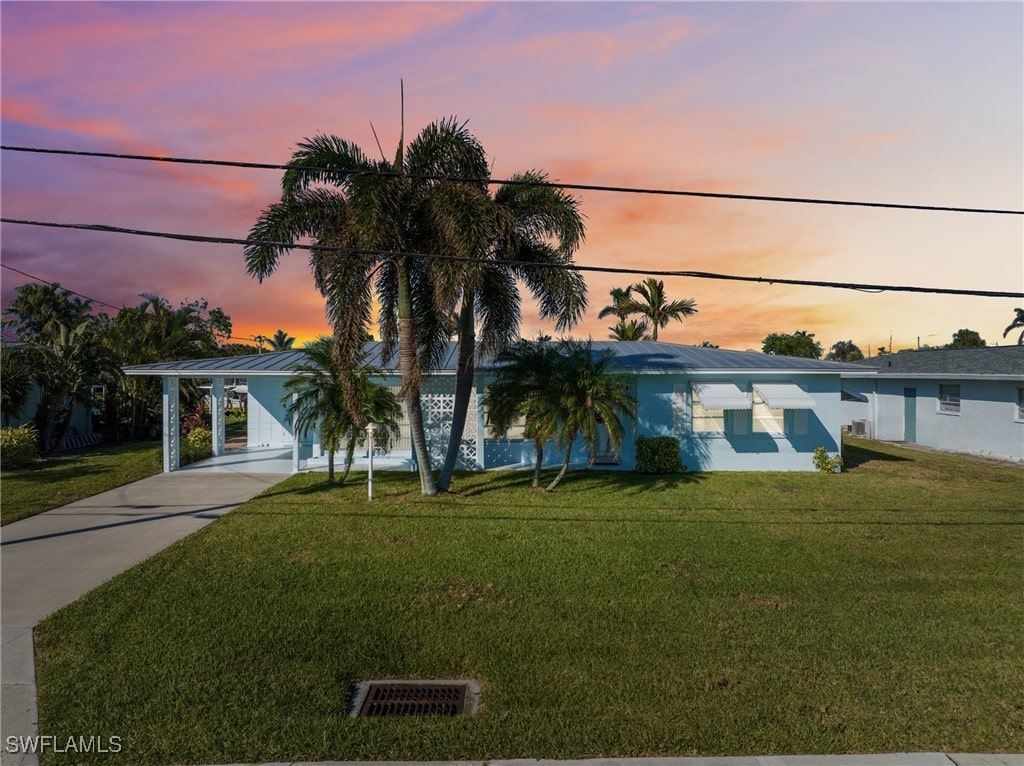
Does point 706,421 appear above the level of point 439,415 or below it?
below

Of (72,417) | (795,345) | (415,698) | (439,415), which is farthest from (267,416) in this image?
(795,345)

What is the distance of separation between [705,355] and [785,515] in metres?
7.42

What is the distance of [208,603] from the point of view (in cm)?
688

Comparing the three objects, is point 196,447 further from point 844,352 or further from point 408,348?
point 844,352

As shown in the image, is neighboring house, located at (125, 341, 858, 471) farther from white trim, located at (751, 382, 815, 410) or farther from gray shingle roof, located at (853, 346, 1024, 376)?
gray shingle roof, located at (853, 346, 1024, 376)

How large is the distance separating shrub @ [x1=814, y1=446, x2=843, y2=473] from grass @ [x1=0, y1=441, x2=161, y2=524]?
18.0 metres

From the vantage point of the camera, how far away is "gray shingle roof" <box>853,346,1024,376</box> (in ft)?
59.7

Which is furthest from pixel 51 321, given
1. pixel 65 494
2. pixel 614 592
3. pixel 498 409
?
pixel 614 592

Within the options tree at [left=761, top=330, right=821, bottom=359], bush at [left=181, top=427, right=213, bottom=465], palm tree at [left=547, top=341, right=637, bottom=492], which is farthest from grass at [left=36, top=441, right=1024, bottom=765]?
tree at [left=761, top=330, right=821, bottom=359]

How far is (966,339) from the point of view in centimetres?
5250

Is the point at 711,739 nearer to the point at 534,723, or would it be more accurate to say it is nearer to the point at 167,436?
the point at 534,723

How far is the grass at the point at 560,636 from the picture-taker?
14.4ft

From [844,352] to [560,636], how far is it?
6782cm

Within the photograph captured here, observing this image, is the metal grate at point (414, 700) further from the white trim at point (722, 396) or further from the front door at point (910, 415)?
the front door at point (910, 415)
